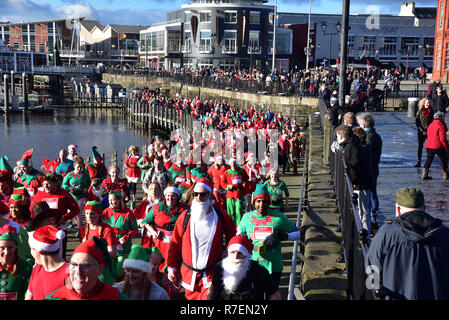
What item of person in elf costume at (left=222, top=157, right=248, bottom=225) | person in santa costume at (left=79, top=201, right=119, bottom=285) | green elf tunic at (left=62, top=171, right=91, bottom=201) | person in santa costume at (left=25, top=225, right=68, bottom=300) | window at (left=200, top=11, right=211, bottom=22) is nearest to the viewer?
person in santa costume at (left=25, top=225, right=68, bottom=300)

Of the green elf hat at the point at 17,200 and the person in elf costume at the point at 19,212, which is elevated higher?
the green elf hat at the point at 17,200

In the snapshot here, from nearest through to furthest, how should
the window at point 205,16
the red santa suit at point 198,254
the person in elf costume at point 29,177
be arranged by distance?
the red santa suit at point 198,254
the person in elf costume at point 29,177
the window at point 205,16

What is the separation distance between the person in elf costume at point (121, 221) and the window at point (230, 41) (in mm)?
67025

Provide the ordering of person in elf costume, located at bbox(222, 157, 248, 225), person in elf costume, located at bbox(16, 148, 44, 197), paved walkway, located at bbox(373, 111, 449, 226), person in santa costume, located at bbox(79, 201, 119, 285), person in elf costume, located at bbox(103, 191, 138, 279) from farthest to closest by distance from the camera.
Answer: person in elf costume, located at bbox(222, 157, 248, 225) → person in elf costume, located at bbox(16, 148, 44, 197) → paved walkway, located at bbox(373, 111, 449, 226) → person in elf costume, located at bbox(103, 191, 138, 279) → person in santa costume, located at bbox(79, 201, 119, 285)

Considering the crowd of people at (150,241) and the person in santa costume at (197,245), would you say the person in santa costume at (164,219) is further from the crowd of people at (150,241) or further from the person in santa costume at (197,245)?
the person in santa costume at (197,245)

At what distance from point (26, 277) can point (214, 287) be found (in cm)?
200

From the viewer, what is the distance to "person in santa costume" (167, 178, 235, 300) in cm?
565

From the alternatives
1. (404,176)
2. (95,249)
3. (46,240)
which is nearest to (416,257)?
(95,249)

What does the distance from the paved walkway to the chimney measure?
3394 inches

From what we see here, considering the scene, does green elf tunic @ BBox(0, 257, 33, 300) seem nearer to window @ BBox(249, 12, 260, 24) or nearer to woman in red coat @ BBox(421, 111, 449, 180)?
woman in red coat @ BBox(421, 111, 449, 180)

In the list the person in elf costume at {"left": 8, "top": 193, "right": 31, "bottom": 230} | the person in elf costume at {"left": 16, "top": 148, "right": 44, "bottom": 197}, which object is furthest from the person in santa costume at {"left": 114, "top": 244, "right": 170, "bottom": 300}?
the person in elf costume at {"left": 16, "top": 148, "right": 44, "bottom": 197}

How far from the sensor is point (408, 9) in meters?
99.6

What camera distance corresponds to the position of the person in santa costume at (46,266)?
4473 millimetres

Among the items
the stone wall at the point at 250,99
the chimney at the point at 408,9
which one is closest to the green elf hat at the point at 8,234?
the stone wall at the point at 250,99
